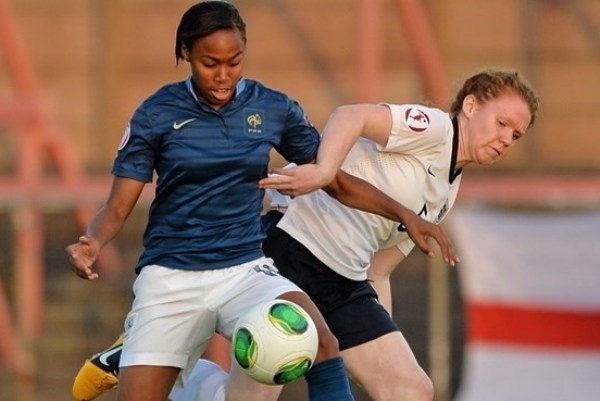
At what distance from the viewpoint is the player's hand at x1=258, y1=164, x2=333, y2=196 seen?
18.9ft

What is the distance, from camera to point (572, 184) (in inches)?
428

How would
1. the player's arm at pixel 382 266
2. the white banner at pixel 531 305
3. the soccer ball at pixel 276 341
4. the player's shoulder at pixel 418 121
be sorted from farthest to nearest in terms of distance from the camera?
the white banner at pixel 531 305 < the player's arm at pixel 382 266 < the player's shoulder at pixel 418 121 < the soccer ball at pixel 276 341

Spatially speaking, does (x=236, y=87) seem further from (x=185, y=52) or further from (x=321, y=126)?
(x=321, y=126)

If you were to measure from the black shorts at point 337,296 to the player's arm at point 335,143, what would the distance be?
536 mm

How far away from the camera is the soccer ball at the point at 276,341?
5.53 metres

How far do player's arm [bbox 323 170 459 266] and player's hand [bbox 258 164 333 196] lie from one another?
0.51 ft

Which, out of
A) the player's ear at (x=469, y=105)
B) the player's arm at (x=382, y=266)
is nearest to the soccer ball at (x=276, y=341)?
the player's arm at (x=382, y=266)

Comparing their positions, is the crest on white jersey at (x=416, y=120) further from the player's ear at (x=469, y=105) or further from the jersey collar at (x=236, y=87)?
the jersey collar at (x=236, y=87)

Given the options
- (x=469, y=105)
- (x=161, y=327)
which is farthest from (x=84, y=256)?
(x=469, y=105)

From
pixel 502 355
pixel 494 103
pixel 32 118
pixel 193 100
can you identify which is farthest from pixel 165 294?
pixel 32 118

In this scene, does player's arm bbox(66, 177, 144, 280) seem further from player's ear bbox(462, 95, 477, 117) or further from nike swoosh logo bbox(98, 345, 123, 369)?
player's ear bbox(462, 95, 477, 117)

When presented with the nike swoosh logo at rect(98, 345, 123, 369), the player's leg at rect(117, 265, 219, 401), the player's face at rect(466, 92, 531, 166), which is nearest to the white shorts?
the player's leg at rect(117, 265, 219, 401)

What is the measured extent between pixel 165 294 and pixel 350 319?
82cm

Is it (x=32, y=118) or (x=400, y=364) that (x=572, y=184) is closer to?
(x=32, y=118)
